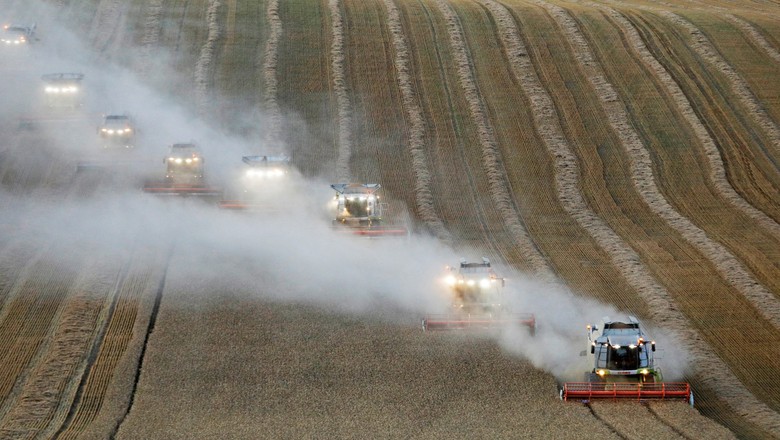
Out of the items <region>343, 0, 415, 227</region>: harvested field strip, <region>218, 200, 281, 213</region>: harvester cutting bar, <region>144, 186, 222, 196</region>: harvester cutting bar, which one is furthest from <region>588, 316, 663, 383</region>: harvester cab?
<region>144, 186, 222, 196</region>: harvester cutting bar

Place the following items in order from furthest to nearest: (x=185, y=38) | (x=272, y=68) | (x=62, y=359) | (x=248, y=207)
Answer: (x=185, y=38) → (x=272, y=68) → (x=248, y=207) → (x=62, y=359)

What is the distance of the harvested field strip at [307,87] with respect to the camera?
49.4 m

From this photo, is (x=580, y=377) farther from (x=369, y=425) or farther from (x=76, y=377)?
(x=76, y=377)

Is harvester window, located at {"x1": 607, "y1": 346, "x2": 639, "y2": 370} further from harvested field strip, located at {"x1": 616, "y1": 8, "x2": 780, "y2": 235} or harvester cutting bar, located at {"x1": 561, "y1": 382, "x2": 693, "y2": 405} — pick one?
harvested field strip, located at {"x1": 616, "y1": 8, "x2": 780, "y2": 235}

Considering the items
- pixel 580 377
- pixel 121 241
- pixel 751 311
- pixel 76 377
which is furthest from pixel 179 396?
pixel 751 311

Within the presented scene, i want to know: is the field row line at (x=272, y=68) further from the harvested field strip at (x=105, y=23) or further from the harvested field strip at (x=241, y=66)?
the harvested field strip at (x=105, y=23)

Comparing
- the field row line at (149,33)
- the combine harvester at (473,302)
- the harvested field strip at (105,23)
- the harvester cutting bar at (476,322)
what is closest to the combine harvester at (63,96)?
the field row line at (149,33)

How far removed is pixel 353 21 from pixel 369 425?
4200 cm

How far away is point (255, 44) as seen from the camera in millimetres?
59625

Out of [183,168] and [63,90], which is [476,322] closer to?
[183,168]

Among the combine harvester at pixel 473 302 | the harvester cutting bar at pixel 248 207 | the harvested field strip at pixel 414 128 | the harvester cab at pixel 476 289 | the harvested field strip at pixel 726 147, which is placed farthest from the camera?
the harvested field strip at pixel 726 147

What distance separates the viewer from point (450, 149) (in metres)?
49.7

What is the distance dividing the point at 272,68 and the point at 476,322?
99.9 feet

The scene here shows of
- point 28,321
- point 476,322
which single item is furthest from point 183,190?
point 476,322
